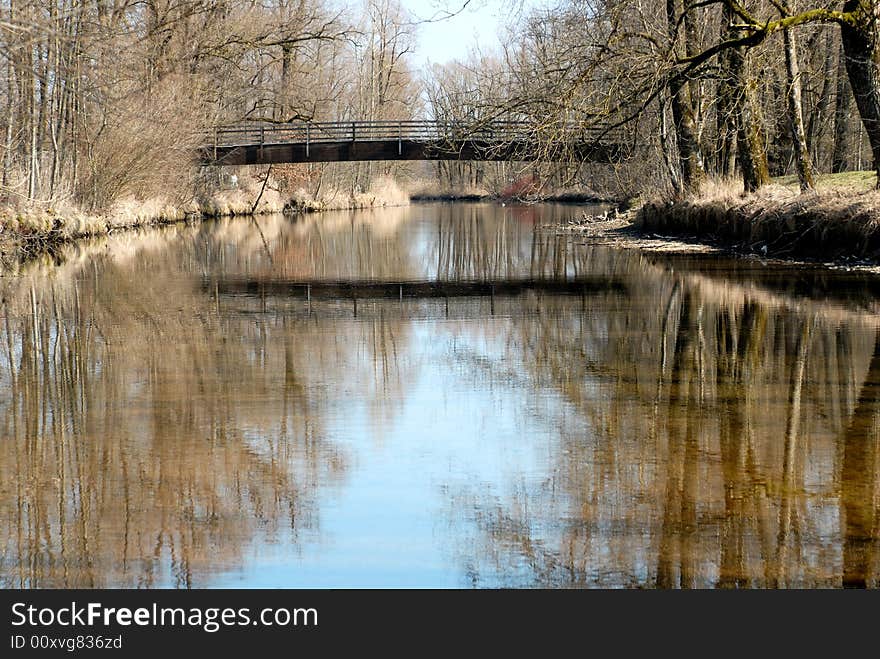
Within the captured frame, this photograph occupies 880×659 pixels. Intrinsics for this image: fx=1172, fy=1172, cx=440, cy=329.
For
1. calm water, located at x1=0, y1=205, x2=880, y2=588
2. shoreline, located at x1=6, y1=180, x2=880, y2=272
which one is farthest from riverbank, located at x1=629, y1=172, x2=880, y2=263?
calm water, located at x1=0, y1=205, x2=880, y2=588

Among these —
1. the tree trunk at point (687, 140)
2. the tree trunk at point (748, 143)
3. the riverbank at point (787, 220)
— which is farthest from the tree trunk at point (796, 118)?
the tree trunk at point (687, 140)

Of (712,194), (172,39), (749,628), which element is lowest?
(749,628)

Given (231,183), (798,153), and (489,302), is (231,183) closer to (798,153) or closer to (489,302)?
(798,153)

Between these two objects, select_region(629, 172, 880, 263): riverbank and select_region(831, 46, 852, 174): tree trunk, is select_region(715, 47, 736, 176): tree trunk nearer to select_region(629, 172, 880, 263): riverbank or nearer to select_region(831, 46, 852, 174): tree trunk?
select_region(629, 172, 880, 263): riverbank

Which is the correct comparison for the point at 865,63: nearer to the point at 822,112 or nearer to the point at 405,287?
the point at 405,287

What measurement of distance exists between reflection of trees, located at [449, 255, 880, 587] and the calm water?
0.02m

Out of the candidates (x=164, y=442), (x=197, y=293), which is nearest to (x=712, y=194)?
(x=197, y=293)

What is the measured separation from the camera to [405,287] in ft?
59.0

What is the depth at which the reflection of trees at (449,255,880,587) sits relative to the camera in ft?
16.5

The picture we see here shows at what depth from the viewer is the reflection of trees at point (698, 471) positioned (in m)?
5.03

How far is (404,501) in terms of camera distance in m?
6.01

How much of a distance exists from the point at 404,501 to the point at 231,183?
1813 inches

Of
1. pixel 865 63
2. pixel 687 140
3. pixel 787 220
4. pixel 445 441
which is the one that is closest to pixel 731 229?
pixel 787 220

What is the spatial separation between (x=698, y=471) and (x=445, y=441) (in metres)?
1.63
